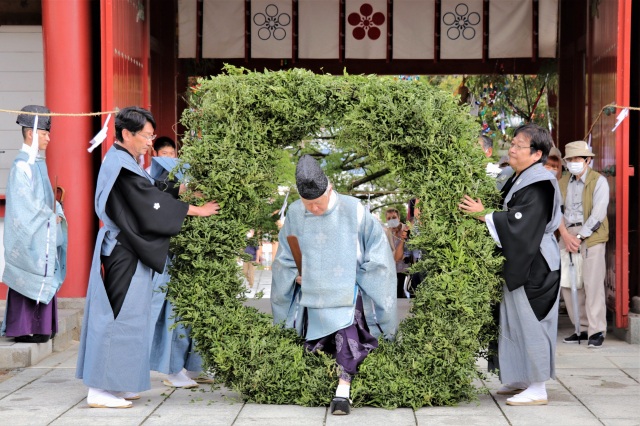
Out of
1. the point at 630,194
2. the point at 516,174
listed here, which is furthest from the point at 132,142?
the point at 630,194

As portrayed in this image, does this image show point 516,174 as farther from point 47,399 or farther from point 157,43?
point 157,43

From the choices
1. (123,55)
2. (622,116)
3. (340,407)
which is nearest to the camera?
(340,407)

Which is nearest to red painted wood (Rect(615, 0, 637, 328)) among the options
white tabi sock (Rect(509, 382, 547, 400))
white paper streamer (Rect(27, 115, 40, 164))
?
white tabi sock (Rect(509, 382, 547, 400))

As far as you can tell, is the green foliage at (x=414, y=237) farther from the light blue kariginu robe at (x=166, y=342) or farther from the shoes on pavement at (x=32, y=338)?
the shoes on pavement at (x=32, y=338)

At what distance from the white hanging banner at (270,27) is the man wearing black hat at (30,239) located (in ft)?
14.9

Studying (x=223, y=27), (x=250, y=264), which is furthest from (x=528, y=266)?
(x=223, y=27)

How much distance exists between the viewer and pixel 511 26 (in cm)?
1188

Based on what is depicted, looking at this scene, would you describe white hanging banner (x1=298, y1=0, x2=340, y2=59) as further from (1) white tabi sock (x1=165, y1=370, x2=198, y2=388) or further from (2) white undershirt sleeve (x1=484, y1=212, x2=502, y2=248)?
(2) white undershirt sleeve (x1=484, y1=212, x2=502, y2=248)

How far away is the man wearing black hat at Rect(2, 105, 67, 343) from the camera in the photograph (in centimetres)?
768

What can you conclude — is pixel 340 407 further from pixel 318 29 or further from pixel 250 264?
pixel 318 29

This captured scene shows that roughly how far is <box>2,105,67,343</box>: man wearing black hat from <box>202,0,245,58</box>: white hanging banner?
173 inches

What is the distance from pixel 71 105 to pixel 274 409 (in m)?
4.03

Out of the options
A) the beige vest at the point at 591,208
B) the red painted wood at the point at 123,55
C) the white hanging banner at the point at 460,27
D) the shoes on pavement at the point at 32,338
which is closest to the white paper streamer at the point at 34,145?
the red painted wood at the point at 123,55

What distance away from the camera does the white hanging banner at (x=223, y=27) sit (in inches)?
470
